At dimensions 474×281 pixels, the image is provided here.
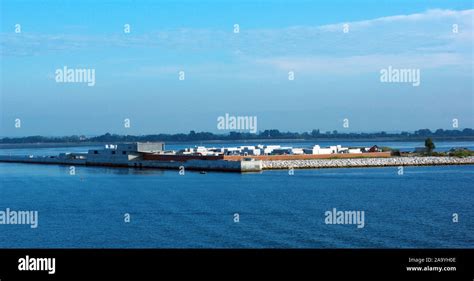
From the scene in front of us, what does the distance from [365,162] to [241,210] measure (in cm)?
2928

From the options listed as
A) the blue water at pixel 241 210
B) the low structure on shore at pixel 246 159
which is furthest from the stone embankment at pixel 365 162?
the blue water at pixel 241 210

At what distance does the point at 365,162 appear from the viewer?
52.3 m

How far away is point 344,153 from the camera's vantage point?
5616cm

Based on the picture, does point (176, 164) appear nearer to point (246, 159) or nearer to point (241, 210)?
point (246, 159)

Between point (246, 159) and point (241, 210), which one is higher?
point (246, 159)

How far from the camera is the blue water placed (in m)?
18.1

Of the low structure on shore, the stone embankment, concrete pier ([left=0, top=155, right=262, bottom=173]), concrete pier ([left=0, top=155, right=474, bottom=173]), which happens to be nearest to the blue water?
concrete pier ([left=0, top=155, right=262, bottom=173])

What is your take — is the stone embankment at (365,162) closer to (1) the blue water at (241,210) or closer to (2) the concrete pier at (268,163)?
(2) the concrete pier at (268,163)

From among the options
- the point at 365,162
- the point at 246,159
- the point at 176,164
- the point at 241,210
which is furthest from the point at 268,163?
the point at 241,210

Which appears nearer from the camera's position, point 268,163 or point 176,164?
point 268,163

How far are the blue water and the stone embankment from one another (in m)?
8.76
